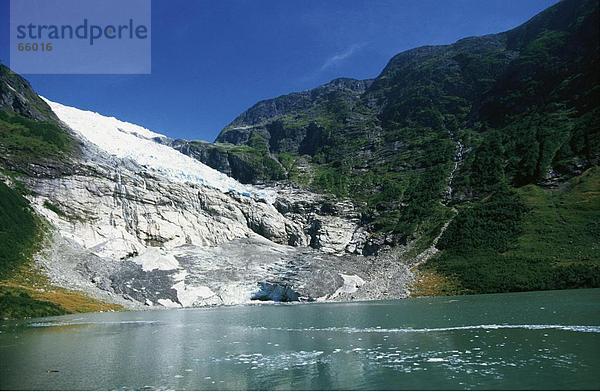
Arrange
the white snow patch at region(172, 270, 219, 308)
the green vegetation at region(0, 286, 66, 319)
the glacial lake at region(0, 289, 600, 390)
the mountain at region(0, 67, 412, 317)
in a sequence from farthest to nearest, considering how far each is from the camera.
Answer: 1. the white snow patch at region(172, 270, 219, 308)
2. the mountain at region(0, 67, 412, 317)
3. the green vegetation at region(0, 286, 66, 319)
4. the glacial lake at region(0, 289, 600, 390)

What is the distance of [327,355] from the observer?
32.0m

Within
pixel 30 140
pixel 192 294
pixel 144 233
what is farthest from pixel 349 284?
pixel 30 140

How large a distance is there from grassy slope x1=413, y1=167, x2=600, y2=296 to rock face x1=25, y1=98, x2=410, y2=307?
1331 cm

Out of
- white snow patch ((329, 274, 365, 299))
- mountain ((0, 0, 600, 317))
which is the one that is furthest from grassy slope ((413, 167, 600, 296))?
white snow patch ((329, 274, 365, 299))

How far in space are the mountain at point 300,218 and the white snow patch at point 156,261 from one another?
2.31ft

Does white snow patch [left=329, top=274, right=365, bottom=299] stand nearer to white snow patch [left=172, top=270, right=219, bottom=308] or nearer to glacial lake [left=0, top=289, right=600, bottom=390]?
white snow patch [left=172, top=270, right=219, bottom=308]

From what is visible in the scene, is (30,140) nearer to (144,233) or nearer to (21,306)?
(144,233)

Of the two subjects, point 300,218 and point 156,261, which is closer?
point 156,261

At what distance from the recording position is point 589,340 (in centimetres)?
3119

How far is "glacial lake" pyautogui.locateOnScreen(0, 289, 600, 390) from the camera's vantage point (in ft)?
78.4

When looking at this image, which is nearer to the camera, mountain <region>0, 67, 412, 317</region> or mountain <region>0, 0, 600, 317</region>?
mountain <region>0, 67, 412, 317</region>

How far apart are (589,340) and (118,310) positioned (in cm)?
7834

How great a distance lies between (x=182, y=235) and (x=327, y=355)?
110652 millimetres

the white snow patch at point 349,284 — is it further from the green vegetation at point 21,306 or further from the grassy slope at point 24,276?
the green vegetation at point 21,306
